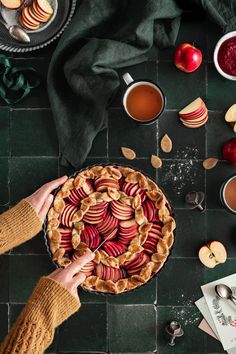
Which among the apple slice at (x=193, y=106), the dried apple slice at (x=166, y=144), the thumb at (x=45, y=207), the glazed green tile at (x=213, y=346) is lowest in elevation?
the glazed green tile at (x=213, y=346)

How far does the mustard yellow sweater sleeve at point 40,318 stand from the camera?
4.62ft

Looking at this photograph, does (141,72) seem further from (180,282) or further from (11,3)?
(180,282)

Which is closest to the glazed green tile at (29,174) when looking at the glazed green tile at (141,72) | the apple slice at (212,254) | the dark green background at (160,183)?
the dark green background at (160,183)

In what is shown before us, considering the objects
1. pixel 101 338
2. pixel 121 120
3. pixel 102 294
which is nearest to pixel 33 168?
pixel 121 120

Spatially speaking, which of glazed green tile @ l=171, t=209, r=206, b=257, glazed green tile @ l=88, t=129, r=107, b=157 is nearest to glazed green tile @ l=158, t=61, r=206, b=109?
glazed green tile @ l=88, t=129, r=107, b=157

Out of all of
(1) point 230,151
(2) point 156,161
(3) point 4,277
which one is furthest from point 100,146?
(3) point 4,277

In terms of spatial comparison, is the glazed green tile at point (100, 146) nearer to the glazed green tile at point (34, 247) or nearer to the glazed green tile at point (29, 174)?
the glazed green tile at point (29, 174)

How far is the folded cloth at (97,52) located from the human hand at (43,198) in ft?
0.43

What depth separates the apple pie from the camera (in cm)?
159

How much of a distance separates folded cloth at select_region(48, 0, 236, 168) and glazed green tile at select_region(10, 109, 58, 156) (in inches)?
2.0

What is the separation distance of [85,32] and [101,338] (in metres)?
0.92

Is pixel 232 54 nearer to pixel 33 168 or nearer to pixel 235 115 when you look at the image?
pixel 235 115

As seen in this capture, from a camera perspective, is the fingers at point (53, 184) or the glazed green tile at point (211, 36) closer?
the fingers at point (53, 184)

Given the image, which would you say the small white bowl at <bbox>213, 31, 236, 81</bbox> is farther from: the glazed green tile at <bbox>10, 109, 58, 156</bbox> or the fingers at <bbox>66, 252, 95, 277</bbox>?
the fingers at <bbox>66, 252, 95, 277</bbox>
